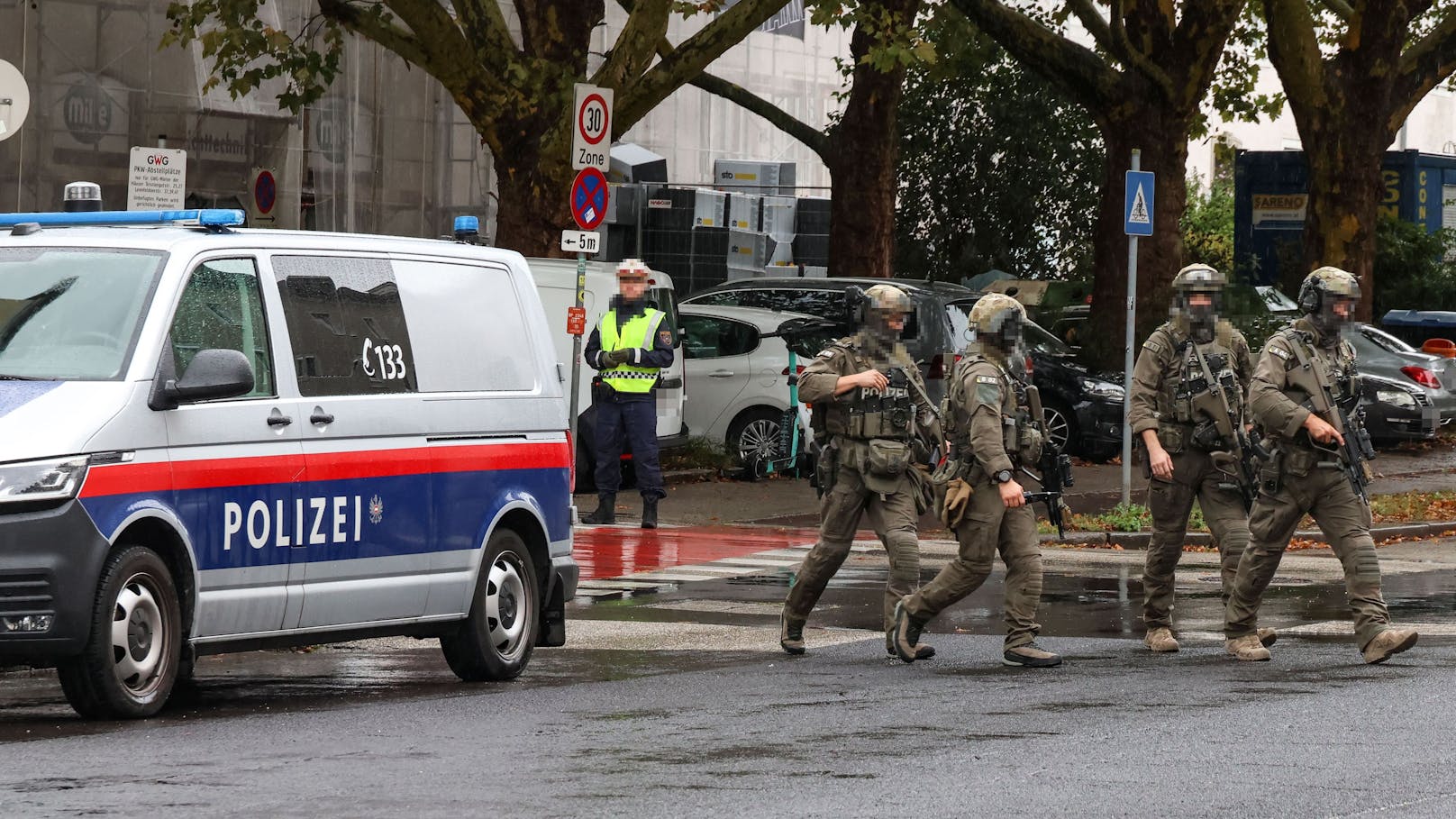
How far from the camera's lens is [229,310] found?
854 cm

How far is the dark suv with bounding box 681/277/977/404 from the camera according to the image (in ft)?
68.4

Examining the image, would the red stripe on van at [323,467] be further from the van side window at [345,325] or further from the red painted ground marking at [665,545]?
the red painted ground marking at [665,545]

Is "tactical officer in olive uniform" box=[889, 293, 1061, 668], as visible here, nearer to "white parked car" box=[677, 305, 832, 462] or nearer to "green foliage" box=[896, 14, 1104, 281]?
"white parked car" box=[677, 305, 832, 462]

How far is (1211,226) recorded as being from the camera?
52.6 metres

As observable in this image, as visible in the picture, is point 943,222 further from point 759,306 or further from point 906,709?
point 906,709

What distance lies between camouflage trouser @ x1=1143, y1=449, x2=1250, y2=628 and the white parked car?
32.9ft

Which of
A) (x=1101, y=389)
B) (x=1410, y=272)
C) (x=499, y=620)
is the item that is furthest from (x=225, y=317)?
(x=1410, y=272)

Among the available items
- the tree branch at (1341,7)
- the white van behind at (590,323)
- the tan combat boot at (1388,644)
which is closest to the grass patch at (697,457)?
the white van behind at (590,323)

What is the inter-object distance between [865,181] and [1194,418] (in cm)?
1810

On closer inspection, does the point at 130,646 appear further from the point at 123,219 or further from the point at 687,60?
the point at 687,60

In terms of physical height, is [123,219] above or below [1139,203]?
below

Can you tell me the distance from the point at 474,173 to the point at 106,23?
8697mm

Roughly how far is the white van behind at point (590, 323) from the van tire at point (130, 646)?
10.6 metres

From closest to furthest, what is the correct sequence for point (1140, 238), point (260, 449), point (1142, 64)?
point (260, 449)
point (1142, 64)
point (1140, 238)
